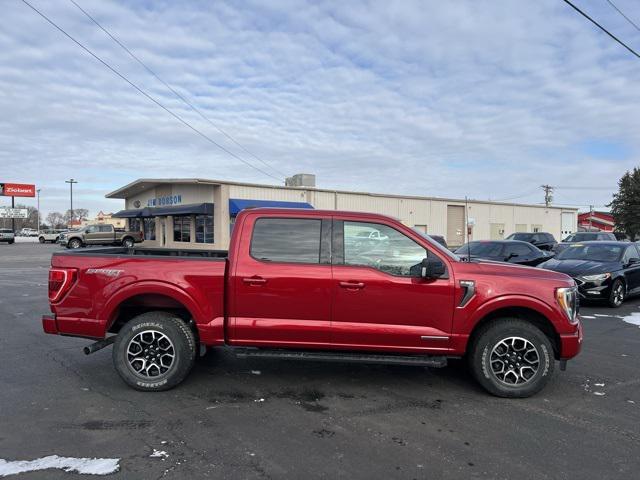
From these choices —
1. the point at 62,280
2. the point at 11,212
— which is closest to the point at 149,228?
the point at 62,280

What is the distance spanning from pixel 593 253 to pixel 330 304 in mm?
9697

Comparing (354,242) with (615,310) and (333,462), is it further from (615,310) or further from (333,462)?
(615,310)

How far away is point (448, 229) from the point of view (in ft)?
143

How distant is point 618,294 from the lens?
34.8 ft

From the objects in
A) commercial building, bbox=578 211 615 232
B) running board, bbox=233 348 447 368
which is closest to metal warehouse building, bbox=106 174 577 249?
running board, bbox=233 348 447 368

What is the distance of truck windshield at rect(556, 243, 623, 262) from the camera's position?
11383 mm

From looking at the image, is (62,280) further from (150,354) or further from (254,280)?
(254,280)

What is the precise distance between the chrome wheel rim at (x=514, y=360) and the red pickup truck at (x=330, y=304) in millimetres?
10

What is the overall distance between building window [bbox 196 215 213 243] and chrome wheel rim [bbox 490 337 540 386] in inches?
1139

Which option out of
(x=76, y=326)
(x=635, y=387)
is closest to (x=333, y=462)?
(x=76, y=326)

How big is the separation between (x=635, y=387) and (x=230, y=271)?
4.53 meters

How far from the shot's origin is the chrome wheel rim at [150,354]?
16.0 ft

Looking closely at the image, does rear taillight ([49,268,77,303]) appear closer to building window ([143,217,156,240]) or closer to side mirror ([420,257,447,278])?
side mirror ([420,257,447,278])

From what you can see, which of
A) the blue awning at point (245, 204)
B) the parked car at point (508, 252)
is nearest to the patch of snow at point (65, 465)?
the parked car at point (508, 252)
